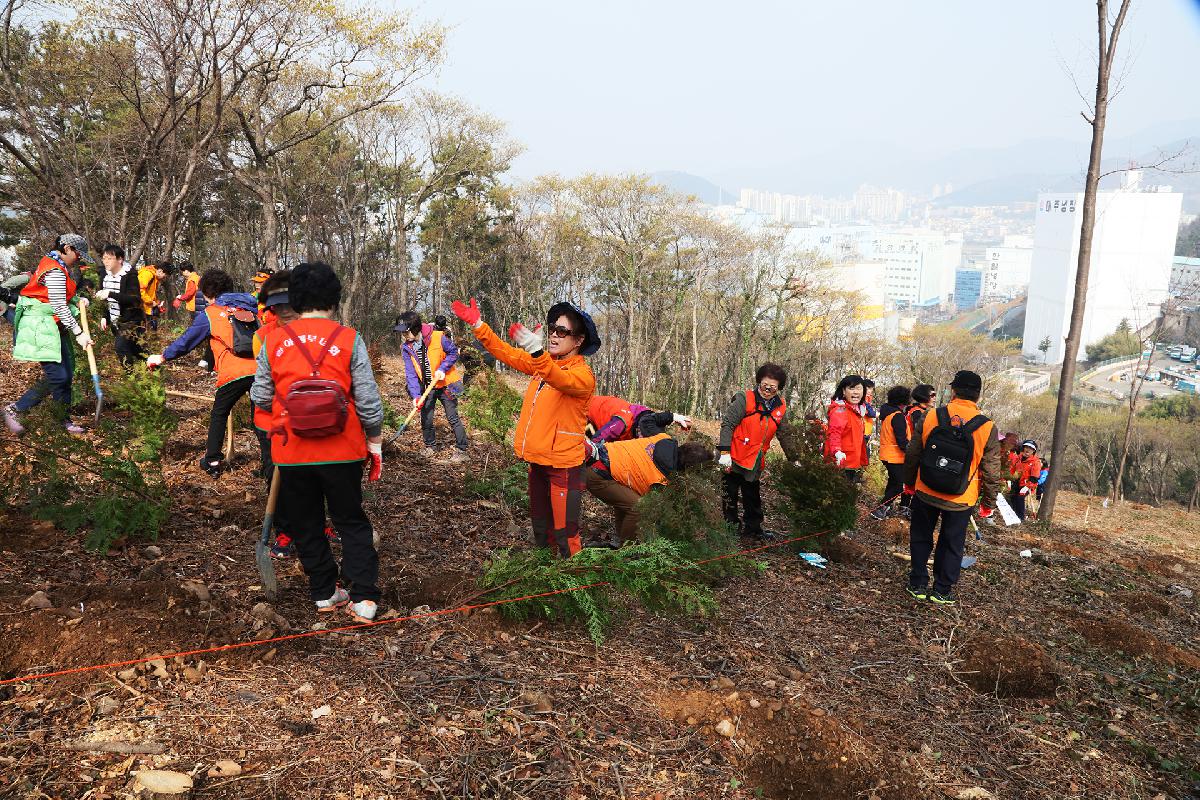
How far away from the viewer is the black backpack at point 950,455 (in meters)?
5.47

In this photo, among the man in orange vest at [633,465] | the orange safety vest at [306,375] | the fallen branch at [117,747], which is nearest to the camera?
the fallen branch at [117,747]

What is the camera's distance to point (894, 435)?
27.4 ft

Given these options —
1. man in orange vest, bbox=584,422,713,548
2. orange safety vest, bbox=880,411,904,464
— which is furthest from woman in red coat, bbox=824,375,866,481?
man in orange vest, bbox=584,422,713,548

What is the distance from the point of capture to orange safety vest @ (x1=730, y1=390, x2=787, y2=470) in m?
6.32

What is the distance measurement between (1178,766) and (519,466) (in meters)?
4.91

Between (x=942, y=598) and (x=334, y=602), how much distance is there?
4.61m

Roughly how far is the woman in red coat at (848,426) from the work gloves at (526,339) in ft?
17.5

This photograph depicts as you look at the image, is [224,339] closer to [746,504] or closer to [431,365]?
[431,365]

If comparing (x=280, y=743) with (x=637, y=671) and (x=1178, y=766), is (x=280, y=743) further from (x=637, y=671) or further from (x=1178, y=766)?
(x=1178, y=766)

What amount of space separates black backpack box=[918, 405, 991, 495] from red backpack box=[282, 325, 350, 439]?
4.33 m

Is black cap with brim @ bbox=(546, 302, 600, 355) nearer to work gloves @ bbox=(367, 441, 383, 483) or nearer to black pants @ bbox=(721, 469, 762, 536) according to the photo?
work gloves @ bbox=(367, 441, 383, 483)

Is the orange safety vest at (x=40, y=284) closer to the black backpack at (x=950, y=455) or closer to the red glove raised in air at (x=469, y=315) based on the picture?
the red glove raised in air at (x=469, y=315)

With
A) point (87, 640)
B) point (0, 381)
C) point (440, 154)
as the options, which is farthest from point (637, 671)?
point (440, 154)

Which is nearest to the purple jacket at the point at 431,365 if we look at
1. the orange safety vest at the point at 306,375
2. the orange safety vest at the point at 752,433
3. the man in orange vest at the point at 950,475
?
the orange safety vest at the point at 752,433
